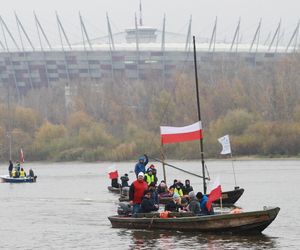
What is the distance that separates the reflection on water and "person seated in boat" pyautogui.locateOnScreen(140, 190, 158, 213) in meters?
0.70

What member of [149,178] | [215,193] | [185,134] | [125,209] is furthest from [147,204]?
[149,178]

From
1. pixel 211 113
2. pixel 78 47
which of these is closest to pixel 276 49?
pixel 78 47

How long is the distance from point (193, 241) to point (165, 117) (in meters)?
77.2

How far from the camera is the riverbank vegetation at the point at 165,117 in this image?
9525 centimetres

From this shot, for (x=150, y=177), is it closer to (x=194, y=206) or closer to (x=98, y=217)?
A: (x=98, y=217)

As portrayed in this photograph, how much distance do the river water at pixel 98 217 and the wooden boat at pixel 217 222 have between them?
22cm

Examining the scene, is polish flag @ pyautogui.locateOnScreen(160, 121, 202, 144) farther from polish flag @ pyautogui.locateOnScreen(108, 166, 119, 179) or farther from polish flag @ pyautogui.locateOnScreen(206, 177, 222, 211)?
polish flag @ pyautogui.locateOnScreen(108, 166, 119, 179)

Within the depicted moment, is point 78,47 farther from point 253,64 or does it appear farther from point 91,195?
point 91,195

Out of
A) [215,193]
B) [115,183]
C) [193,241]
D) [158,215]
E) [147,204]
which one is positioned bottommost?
[193,241]

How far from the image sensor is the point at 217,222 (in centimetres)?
2916

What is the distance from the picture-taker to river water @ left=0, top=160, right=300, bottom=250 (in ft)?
94.3

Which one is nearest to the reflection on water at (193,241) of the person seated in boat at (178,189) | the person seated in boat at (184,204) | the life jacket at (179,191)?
the person seated in boat at (184,204)

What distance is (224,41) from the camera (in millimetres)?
156750

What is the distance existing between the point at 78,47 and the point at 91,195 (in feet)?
310
